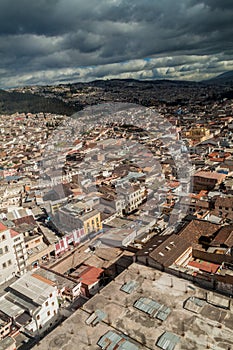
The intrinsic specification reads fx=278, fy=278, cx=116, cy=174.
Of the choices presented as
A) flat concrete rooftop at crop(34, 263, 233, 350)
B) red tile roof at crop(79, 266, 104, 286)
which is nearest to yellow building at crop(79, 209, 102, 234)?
red tile roof at crop(79, 266, 104, 286)

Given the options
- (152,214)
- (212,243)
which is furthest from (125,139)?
(212,243)

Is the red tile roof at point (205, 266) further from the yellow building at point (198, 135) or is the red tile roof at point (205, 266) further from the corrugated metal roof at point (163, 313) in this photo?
the yellow building at point (198, 135)

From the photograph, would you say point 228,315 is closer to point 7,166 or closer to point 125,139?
point 7,166

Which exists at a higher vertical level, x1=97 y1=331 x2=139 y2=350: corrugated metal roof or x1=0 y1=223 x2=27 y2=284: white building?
x1=97 y1=331 x2=139 y2=350: corrugated metal roof

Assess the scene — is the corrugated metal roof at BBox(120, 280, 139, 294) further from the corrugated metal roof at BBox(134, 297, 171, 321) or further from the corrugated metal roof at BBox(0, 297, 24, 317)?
the corrugated metal roof at BBox(0, 297, 24, 317)

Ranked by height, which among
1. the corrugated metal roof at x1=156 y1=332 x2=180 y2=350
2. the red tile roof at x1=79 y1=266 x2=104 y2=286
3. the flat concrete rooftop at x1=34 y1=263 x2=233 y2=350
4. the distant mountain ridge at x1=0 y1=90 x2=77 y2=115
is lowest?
the red tile roof at x1=79 y1=266 x2=104 y2=286

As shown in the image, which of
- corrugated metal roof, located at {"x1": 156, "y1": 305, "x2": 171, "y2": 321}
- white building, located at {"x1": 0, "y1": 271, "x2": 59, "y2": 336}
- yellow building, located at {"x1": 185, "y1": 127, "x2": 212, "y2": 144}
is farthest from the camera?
yellow building, located at {"x1": 185, "y1": 127, "x2": 212, "y2": 144}

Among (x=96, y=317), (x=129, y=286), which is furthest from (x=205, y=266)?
(x=96, y=317)
